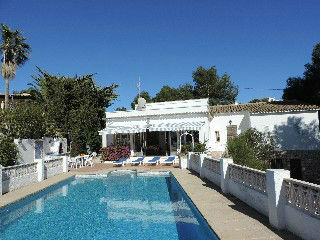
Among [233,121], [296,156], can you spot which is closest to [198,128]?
[233,121]

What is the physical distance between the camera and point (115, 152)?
33594mm

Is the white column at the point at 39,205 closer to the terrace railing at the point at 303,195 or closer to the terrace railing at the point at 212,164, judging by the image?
the terrace railing at the point at 212,164

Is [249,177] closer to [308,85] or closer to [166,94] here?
[308,85]

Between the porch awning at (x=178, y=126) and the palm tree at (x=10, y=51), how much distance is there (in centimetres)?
Answer: 2160

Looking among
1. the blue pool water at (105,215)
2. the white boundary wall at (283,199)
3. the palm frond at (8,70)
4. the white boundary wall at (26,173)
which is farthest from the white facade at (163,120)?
the white boundary wall at (283,199)

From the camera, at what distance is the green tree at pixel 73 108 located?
37.7 meters

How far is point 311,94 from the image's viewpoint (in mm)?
34250

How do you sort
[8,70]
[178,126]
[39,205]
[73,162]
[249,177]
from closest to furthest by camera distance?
[249,177], [39,205], [73,162], [178,126], [8,70]

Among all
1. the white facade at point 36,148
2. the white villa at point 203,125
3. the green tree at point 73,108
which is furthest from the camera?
the green tree at point 73,108

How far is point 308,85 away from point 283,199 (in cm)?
3162

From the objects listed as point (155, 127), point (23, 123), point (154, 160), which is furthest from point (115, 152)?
point (23, 123)

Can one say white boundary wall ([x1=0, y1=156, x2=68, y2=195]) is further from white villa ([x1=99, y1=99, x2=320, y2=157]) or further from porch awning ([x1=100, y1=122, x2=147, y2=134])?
white villa ([x1=99, y1=99, x2=320, y2=157])

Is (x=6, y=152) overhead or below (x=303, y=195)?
overhead

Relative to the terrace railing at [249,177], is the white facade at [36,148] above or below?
above
